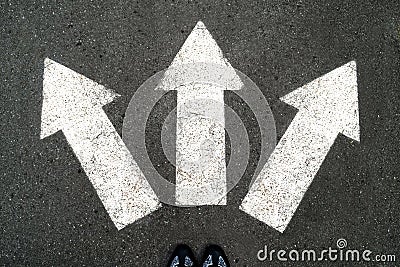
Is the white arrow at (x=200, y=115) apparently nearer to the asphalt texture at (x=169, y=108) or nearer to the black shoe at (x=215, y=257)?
the asphalt texture at (x=169, y=108)

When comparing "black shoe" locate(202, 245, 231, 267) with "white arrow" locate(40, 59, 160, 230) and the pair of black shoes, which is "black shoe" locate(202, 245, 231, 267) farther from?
"white arrow" locate(40, 59, 160, 230)

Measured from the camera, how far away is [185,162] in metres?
3.36

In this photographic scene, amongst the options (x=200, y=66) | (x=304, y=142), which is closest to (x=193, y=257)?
(x=304, y=142)

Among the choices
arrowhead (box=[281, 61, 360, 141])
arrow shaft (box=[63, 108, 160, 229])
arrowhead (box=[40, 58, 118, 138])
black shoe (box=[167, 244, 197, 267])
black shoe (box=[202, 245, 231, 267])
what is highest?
arrowhead (box=[281, 61, 360, 141])

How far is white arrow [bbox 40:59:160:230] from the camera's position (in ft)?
10.8

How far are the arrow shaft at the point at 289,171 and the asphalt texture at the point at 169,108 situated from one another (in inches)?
2.6

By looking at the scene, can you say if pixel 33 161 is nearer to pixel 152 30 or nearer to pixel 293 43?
pixel 152 30

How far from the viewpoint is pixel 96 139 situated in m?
3.35

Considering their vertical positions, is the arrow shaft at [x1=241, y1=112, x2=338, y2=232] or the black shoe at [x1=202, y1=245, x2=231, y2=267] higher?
the arrow shaft at [x1=241, y1=112, x2=338, y2=232]

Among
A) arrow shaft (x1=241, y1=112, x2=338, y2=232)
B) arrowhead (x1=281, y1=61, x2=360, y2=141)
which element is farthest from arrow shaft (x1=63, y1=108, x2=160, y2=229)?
arrowhead (x1=281, y1=61, x2=360, y2=141)

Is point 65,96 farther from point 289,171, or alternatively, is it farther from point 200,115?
point 289,171

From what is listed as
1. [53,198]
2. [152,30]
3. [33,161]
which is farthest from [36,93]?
[152,30]

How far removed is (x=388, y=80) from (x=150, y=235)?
226 cm

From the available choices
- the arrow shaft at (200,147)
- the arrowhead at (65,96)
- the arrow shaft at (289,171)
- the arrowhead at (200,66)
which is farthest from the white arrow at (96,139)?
the arrow shaft at (289,171)
